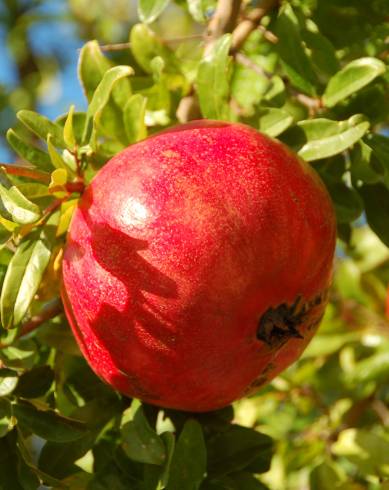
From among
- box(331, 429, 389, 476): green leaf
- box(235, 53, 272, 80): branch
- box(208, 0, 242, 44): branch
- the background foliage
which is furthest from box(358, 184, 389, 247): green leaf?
box(331, 429, 389, 476): green leaf

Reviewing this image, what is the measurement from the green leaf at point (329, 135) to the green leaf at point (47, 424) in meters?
0.56

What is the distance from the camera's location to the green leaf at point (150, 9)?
1560 mm

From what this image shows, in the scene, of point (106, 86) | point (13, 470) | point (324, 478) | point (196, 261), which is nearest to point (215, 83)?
point (106, 86)

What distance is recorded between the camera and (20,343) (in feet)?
4.87

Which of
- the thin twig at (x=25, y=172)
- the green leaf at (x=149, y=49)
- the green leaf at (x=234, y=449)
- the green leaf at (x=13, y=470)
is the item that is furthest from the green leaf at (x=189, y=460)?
the green leaf at (x=149, y=49)

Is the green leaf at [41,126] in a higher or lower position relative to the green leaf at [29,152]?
higher

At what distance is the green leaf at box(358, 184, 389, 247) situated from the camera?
4.98ft

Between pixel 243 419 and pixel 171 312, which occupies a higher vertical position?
pixel 171 312

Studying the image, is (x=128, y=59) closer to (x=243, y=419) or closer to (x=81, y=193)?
(x=243, y=419)

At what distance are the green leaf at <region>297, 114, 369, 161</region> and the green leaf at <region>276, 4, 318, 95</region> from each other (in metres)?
0.13

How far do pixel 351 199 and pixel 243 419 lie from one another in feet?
2.78

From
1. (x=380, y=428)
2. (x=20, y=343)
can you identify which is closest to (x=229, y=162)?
(x=20, y=343)

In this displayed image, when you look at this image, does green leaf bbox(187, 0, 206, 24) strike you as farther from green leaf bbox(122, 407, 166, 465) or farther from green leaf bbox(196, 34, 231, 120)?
green leaf bbox(122, 407, 166, 465)

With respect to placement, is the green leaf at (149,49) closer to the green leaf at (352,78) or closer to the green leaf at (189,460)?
the green leaf at (352,78)
